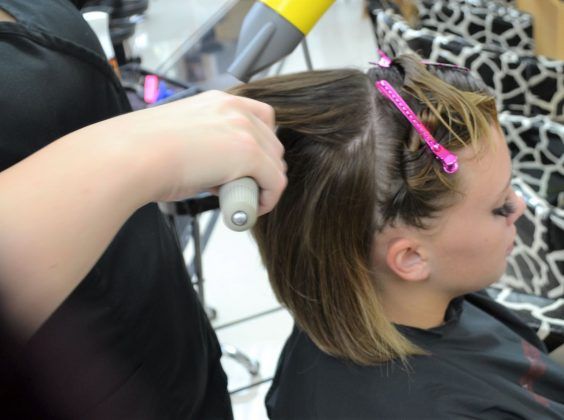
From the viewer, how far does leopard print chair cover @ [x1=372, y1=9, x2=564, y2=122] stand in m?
1.88

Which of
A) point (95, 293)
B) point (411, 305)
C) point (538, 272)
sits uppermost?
point (95, 293)

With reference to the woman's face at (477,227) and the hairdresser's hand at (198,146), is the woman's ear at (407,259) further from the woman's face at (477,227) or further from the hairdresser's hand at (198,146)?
the hairdresser's hand at (198,146)

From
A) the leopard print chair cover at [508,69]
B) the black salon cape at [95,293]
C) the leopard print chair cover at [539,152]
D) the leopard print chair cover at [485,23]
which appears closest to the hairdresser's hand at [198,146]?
the black salon cape at [95,293]

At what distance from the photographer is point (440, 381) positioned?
0.89 meters

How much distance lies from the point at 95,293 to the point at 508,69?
5.36 ft

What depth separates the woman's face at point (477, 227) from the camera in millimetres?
862

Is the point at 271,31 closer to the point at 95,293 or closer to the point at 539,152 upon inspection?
the point at 95,293

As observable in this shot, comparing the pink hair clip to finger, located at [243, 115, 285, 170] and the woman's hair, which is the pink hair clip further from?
finger, located at [243, 115, 285, 170]

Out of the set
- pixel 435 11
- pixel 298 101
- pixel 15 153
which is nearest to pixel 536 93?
pixel 435 11

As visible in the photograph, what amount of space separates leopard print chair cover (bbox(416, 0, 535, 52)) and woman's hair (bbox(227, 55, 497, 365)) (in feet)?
5.41

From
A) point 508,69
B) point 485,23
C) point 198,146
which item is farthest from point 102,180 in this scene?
point 485,23

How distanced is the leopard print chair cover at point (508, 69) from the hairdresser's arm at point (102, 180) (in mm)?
1569

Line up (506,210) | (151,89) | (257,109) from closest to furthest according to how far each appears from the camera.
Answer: (257,109) → (506,210) → (151,89)

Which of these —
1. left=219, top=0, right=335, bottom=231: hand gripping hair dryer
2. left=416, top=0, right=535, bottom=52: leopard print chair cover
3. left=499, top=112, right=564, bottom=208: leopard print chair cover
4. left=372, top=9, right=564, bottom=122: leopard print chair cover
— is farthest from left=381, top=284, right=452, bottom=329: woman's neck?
left=416, top=0, right=535, bottom=52: leopard print chair cover
